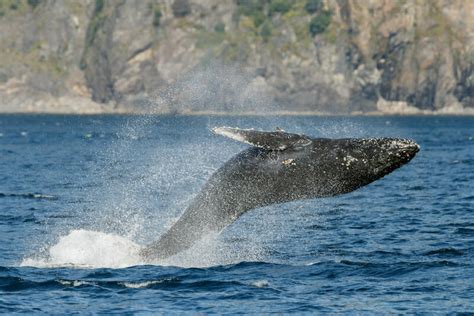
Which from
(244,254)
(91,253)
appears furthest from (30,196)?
(244,254)

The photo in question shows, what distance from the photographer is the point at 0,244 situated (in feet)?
99.3

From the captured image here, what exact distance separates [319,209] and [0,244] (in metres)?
14.7

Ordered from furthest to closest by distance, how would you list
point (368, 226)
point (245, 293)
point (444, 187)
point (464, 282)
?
point (444, 187) < point (368, 226) < point (464, 282) < point (245, 293)

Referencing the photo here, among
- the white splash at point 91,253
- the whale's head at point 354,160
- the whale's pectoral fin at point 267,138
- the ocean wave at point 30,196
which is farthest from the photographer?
the ocean wave at point 30,196

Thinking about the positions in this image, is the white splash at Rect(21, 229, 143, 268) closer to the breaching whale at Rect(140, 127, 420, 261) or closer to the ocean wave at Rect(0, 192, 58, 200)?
the breaching whale at Rect(140, 127, 420, 261)

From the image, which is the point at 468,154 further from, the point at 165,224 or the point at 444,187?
the point at 165,224

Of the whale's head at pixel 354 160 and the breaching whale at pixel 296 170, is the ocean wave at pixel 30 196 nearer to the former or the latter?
the breaching whale at pixel 296 170

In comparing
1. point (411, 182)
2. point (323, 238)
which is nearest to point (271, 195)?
point (323, 238)

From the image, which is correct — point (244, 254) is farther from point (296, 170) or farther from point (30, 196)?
point (30, 196)

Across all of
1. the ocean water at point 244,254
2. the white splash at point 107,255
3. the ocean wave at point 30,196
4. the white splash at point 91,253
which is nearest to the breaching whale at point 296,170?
the ocean water at point 244,254

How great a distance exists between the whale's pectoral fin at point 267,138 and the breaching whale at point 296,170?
0.07ft

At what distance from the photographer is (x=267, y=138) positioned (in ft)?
72.9

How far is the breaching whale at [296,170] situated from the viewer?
22.9 meters

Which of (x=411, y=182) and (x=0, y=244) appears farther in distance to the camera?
(x=411, y=182)
